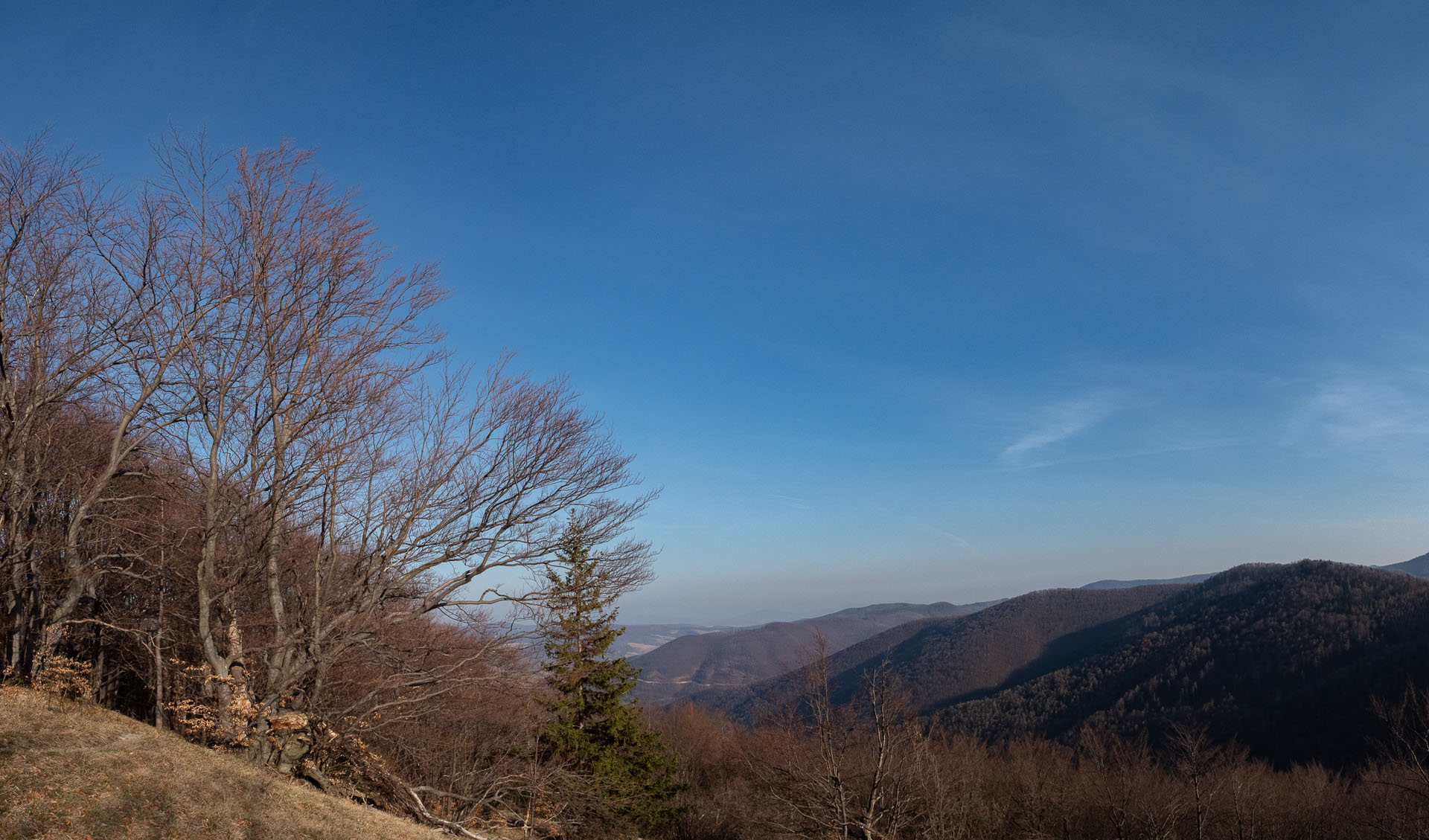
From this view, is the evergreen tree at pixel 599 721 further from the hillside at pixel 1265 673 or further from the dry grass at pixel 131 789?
the hillside at pixel 1265 673

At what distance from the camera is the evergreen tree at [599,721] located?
2188 centimetres

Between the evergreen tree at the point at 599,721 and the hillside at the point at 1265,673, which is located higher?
the evergreen tree at the point at 599,721

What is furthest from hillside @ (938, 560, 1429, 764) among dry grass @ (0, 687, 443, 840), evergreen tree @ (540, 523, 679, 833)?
dry grass @ (0, 687, 443, 840)

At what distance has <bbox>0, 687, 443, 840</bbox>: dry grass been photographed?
886 centimetres

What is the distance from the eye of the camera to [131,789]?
388 inches

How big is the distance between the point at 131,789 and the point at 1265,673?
14543 cm

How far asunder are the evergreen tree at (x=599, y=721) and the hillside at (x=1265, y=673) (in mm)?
97275

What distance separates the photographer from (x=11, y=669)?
13047 millimetres

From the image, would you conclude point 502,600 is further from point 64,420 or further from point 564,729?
point 64,420

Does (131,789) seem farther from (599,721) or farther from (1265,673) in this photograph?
(1265,673)

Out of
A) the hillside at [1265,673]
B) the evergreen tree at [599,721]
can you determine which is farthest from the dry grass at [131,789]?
the hillside at [1265,673]

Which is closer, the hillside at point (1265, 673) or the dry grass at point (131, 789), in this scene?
the dry grass at point (131, 789)

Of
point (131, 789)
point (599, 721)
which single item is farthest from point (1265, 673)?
point (131, 789)

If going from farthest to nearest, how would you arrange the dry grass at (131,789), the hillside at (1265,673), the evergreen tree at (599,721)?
the hillside at (1265,673) → the evergreen tree at (599,721) → the dry grass at (131,789)
